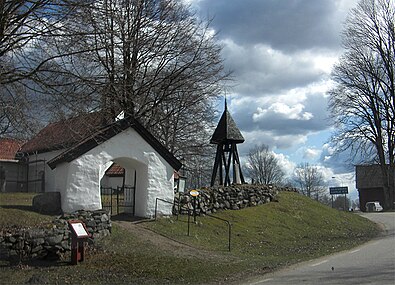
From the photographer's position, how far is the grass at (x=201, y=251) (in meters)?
12.6

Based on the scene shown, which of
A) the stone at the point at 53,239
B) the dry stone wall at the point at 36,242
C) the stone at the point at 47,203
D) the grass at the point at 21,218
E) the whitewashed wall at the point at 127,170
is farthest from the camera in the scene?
the whitewashed wall at the point at 127,170

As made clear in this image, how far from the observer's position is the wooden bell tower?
3350 centimetres

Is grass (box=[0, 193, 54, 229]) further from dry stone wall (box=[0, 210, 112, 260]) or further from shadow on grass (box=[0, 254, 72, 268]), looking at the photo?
shadow on grass (box=[0, 254, 72, 268])

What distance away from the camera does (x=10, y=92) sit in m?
14.1

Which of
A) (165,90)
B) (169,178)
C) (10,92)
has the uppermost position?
(165,90)

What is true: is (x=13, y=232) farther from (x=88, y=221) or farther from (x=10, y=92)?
(x=10, y=92)

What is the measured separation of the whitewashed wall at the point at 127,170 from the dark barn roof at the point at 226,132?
36.9 feet

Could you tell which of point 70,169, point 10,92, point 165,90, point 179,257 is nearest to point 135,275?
point 179,257

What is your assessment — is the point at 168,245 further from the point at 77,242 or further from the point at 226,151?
the point at 226,151

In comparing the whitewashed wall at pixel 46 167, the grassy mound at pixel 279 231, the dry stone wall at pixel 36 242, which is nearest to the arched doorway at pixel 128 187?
the grassy mound at pixel 279 231

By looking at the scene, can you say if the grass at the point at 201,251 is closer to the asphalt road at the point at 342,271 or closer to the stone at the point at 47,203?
the asphalt road at the point at 342,271

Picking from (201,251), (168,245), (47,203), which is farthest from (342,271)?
(47,203)

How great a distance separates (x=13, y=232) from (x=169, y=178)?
9.55 m

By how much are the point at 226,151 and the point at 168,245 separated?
708 inches
